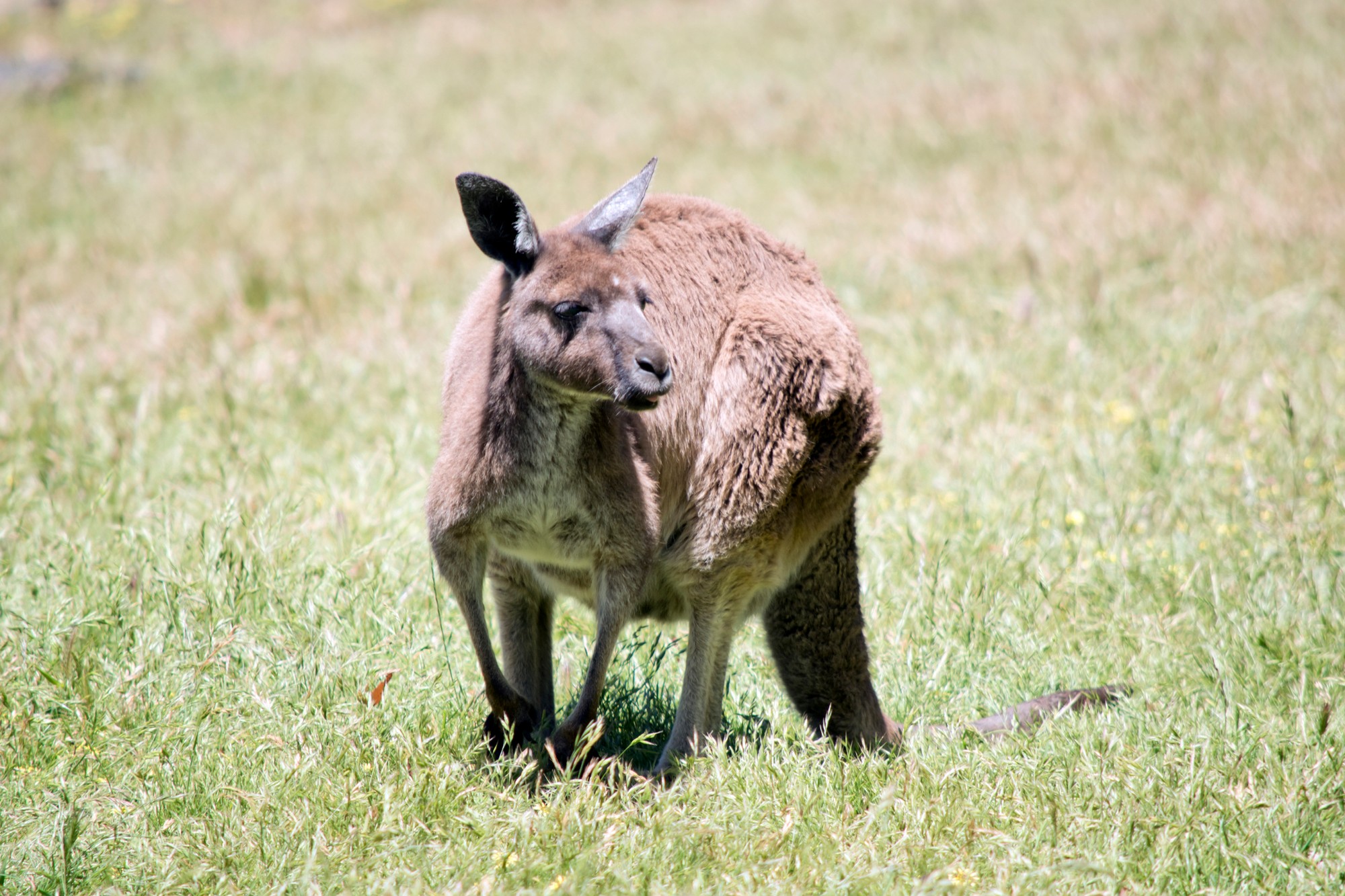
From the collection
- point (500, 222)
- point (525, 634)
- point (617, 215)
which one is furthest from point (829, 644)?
point (500, 222)

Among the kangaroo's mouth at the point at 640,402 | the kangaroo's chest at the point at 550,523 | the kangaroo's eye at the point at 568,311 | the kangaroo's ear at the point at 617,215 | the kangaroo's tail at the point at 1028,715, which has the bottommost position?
the kangaroo's tail at the point at 1028,715

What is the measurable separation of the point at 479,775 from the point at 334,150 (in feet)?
33.3

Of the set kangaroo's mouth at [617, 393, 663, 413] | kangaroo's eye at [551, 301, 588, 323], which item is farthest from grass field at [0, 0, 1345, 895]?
kangaroo's eye at [551, 301, 588, 323]

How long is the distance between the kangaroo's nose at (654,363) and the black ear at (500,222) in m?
0.50

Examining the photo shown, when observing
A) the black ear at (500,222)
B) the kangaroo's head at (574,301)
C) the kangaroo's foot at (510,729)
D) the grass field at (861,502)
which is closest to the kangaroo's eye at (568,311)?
the kangaroo's head at (574,301)

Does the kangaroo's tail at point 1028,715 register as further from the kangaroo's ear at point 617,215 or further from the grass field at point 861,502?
the kangaroo's ear at point 617,215

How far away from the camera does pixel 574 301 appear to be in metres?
3.29

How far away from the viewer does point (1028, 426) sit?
241 inches

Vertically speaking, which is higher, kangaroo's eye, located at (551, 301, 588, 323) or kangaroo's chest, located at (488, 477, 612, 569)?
kangaroo's eye, located at (551, 301, 588, 323)

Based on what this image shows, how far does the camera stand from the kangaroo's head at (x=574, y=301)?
318 cm

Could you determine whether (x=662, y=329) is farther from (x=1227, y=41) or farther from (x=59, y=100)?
(x=59, y=100)

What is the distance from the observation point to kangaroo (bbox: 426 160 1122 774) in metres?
3.33

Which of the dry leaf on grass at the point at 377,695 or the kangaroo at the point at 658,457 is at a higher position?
the kangaroo at the point at 658,457

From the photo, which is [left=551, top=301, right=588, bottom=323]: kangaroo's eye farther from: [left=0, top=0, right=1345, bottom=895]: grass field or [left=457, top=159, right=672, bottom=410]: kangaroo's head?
[left=0, top=0, right=1345, bottom=895]: grass field
